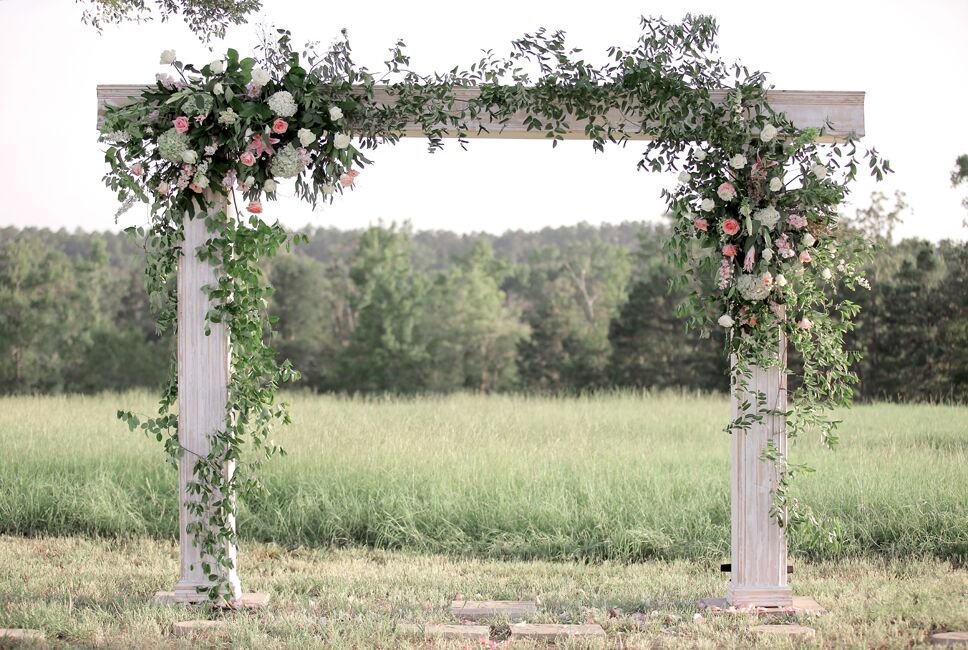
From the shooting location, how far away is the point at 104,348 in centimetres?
1816

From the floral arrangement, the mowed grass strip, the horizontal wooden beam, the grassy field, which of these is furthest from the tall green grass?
the floral arrangement

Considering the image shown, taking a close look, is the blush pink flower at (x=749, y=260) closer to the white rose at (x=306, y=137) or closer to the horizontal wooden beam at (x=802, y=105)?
the horizontal wooden beam at (x=802, y=105)

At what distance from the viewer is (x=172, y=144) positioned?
12.1 feet

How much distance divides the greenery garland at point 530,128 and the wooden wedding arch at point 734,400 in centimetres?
5

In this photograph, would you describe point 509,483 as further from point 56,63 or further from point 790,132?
point 56,63

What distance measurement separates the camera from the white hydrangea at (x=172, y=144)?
12.1 feet

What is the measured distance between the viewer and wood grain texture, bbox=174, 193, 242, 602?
3.87 meters

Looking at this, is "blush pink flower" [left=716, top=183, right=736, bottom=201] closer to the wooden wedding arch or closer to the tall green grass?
the wooden wedding arch

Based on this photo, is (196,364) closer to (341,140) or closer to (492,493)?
(341,140)

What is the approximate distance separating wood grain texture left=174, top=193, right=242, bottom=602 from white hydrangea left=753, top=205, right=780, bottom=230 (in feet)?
7.29

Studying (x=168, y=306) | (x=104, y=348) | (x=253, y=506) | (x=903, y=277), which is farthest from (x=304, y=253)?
(x=168, y=306)

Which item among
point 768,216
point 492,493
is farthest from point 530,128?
point 492,493

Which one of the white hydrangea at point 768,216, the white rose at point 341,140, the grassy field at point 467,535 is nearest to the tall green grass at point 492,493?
the grassy field at point 467,535

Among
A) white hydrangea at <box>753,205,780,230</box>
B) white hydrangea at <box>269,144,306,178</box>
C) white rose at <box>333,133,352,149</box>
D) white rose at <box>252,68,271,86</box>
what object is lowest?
white hydrangea at <box>753,205,780,230</box>
